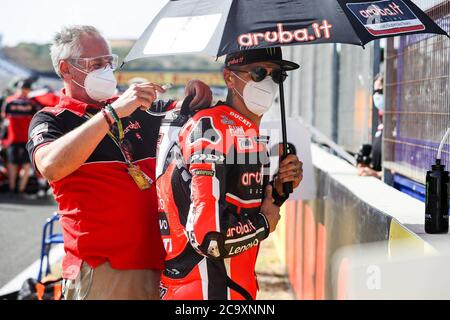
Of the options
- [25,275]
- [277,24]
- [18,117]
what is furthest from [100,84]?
[18,117]

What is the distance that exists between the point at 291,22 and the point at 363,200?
120cm

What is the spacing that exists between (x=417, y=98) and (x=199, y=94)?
169 centimetres

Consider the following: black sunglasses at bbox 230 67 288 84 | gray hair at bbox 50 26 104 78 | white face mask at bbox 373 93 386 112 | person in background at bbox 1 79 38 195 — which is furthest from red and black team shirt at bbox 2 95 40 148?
black sunglasses at bbox 230 67 288 84

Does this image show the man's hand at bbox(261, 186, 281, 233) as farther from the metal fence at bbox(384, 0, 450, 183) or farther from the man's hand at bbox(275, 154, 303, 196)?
the metal fence at bbox(384, 0, 450, 183)

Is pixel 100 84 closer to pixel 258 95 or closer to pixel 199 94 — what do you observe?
pixel 199 94

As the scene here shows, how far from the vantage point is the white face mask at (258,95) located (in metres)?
2.95

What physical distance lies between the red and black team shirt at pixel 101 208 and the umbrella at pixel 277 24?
18.7 inches

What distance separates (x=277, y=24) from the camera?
290cm

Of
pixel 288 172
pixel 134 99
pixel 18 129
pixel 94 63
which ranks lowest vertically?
pixel 18 129

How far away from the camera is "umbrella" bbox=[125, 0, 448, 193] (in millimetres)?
2855

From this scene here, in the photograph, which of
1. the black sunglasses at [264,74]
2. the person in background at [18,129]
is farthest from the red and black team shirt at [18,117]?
the black sunglasses at [264,74]

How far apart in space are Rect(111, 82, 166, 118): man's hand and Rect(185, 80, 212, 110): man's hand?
0.53 ft

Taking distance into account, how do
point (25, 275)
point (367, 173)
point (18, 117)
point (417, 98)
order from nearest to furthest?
1. point (417, 98)
2. point (367, 173)
3. point (25, 275)
4. point (18, 117)

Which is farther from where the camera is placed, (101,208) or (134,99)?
(101,208)
